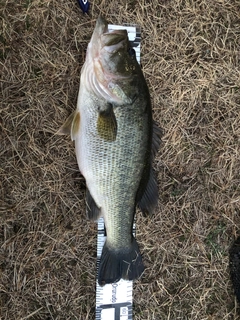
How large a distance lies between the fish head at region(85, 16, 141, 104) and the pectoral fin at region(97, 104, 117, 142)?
67 millimetres

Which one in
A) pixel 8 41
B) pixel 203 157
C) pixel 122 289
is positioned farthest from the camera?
pixel 203 157

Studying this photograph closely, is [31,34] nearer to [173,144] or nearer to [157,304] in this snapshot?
[173,144]

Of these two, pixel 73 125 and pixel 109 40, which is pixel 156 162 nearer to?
pixel 73 125

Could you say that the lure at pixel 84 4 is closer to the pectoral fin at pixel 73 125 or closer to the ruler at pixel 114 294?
the ruler at pixel 114 294

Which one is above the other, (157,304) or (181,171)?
(181,171)

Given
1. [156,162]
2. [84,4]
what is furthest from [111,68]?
[156,162]

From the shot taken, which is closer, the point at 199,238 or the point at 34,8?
the point at 34,8

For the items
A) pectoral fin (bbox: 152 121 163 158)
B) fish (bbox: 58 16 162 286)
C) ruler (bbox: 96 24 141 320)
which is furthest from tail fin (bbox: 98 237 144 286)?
pectoral fin (bbox: 152 121 163 158)

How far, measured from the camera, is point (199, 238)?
2611 mm

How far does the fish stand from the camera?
1835mm

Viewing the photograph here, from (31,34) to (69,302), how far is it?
5.88ft

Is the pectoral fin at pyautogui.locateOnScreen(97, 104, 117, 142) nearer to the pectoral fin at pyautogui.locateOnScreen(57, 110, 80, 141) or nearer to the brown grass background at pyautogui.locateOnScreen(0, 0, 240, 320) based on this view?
the pectoral fin at pyautogui.locateOnScreen(57, 110, 80, 141)

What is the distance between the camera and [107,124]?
1845 millimetres

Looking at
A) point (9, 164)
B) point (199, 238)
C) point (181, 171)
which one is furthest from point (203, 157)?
point (9, 164)
